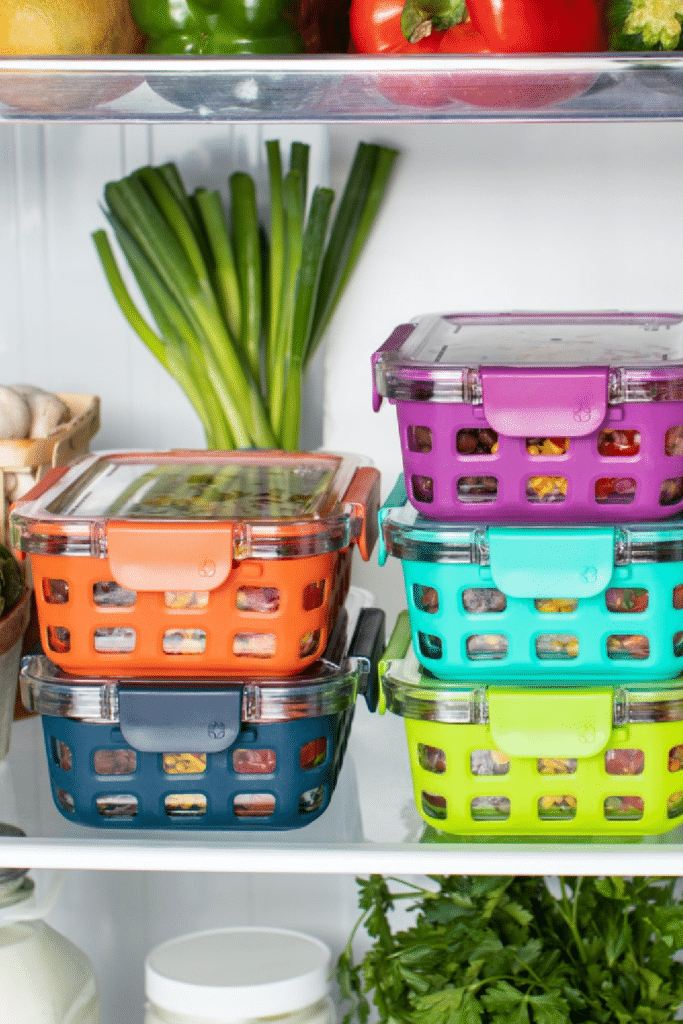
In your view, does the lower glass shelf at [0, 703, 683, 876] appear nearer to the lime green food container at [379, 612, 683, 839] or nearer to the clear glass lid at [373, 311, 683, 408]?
the lime green food container at [379, 612, 683, 839]

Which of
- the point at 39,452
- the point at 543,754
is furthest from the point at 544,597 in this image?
the point at 39,452

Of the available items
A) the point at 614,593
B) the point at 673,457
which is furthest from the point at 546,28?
the point at 614,593

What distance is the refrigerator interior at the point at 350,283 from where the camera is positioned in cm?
138

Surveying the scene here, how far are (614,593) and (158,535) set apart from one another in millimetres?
380

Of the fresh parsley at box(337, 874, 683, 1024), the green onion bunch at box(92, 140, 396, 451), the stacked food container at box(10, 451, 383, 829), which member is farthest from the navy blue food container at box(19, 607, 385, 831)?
the green onion bunch at box(92, 140, 396, 451)

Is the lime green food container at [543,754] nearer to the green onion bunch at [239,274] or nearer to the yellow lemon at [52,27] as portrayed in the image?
the green onion bunch at [239,274]

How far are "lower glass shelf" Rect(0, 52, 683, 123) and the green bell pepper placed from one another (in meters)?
0.05

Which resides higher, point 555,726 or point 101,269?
point 101,269

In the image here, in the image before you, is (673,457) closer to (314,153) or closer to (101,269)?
(314,153)

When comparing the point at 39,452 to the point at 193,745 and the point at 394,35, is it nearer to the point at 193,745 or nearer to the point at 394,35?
the point at 193,745

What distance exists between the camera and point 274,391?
1.42 meters

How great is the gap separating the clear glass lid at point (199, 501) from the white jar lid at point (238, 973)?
51cm

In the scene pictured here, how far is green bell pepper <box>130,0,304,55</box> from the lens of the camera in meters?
1.02

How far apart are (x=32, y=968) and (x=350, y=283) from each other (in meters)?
0.82
